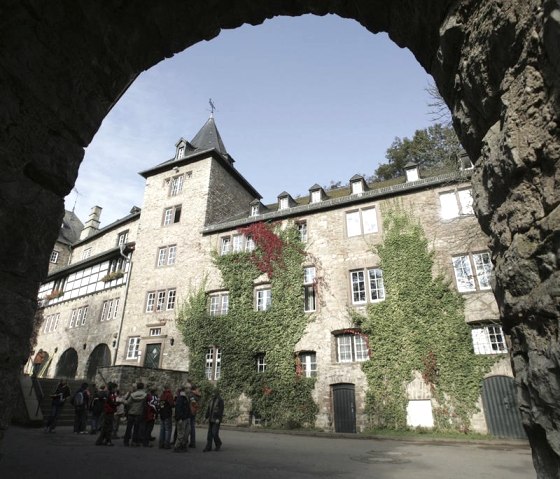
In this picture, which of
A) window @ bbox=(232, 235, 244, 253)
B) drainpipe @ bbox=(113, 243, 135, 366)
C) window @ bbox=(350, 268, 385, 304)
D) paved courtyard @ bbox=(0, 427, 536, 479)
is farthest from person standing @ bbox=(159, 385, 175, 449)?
drainpipe @ bbox=(113, 243, 135, 366)

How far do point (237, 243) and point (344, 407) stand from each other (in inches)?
394

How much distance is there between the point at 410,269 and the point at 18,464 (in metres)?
14.1

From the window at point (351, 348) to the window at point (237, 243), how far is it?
7.37 metres

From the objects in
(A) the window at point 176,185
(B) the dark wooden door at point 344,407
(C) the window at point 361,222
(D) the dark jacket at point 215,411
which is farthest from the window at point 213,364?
(A) the window at point 176,185

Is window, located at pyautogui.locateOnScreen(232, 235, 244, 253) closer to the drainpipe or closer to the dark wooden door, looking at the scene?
the drainpipe

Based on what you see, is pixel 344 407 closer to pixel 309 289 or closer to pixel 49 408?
pixel 309 289

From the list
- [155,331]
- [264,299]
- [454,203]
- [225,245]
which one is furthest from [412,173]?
[155,331]

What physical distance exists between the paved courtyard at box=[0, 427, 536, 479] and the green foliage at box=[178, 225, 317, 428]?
582cm

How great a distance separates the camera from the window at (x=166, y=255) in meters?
22.7

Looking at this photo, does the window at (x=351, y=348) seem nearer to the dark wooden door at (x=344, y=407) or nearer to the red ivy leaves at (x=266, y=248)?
the dark wooden door at (x=344, y=407)

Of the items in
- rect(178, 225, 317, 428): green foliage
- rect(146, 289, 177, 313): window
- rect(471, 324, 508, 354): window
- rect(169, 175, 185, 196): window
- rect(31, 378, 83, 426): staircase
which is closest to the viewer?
rect(31, 378, 83, 426): staircase

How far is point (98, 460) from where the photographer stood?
6.87 metres

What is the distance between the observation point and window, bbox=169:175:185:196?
2522cm

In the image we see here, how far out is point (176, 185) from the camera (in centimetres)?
2556
